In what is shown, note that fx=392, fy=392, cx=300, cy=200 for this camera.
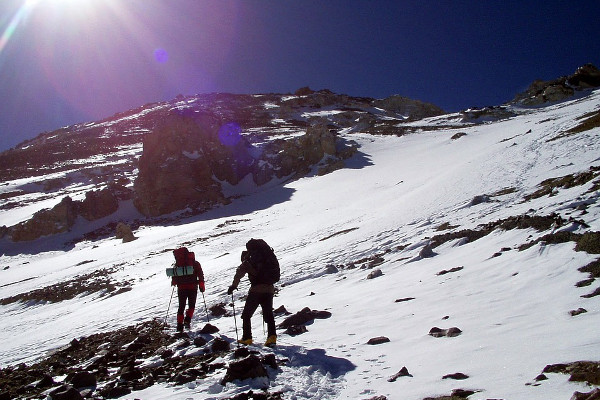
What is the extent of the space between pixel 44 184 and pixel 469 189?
73520 mm

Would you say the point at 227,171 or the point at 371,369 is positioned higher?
the point at 227,171

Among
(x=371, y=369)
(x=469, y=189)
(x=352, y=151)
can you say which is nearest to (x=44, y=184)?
(x=352, y=151)

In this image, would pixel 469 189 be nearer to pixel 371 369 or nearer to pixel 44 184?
pixel 371 369

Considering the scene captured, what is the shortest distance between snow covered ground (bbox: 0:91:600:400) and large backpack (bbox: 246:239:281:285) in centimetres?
120

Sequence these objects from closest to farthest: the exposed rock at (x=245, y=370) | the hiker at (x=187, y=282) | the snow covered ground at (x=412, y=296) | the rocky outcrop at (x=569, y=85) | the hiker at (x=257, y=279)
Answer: the snow covered ground at (x=412, y=296) → the exposed rock at (x=245, y=370) → the hiker at (x=257, y=279) → the hiker at (x=187, y=282) → the rocky outcrop at (x=569, y=85)

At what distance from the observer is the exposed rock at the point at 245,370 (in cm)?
519

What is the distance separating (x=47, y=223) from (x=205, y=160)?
79.2ft

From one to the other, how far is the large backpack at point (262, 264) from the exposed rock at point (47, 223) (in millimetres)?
52674

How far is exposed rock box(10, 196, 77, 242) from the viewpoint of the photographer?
48.5 metres

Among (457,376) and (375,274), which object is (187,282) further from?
(457,376)

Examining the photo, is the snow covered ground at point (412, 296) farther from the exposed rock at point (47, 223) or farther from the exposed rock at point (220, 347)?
the exposed rock at point (47, 223)

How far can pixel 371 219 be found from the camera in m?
20.7

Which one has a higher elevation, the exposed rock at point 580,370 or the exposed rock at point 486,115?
the exposed rock at point 486,115

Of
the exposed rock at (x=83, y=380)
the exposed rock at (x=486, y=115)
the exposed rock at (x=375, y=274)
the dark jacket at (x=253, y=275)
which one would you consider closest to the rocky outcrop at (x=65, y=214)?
the exposed rock at (x=375, y=274)
